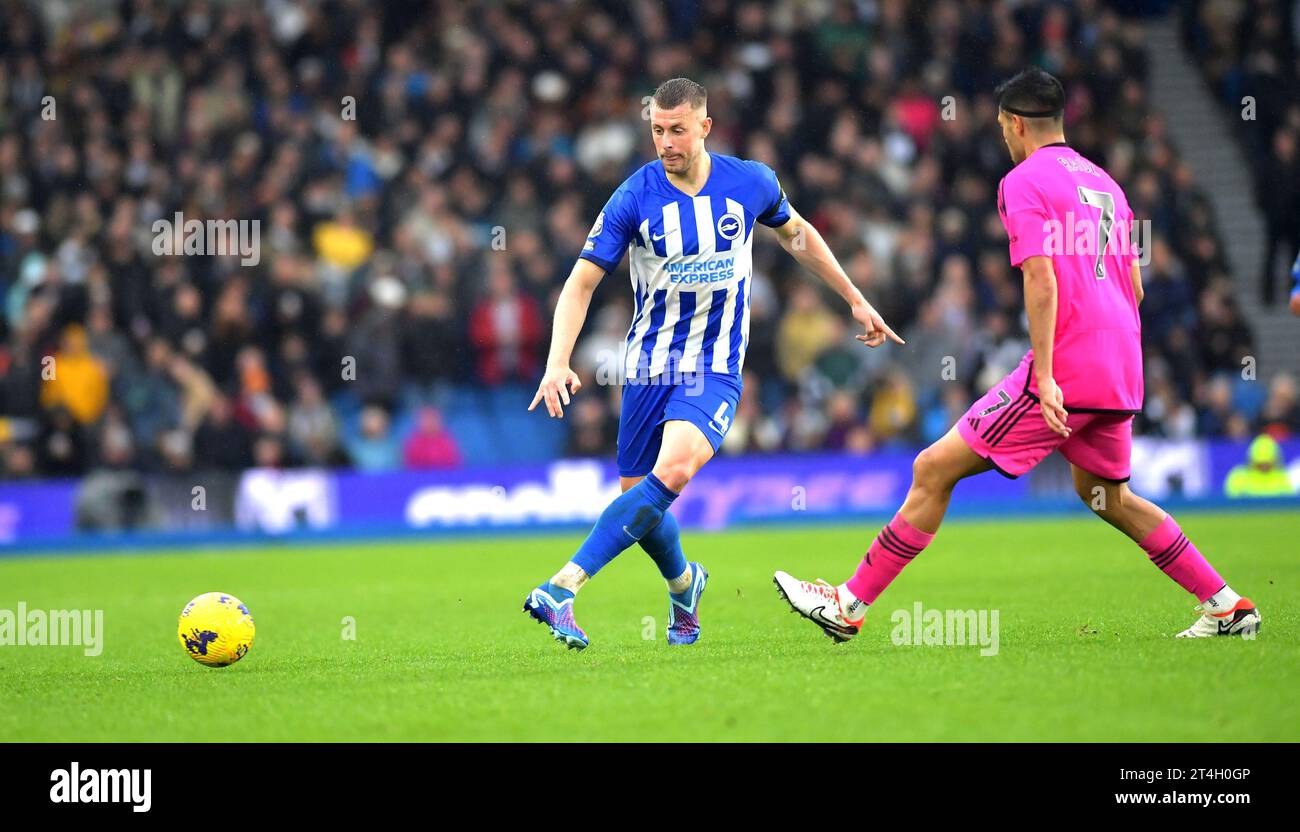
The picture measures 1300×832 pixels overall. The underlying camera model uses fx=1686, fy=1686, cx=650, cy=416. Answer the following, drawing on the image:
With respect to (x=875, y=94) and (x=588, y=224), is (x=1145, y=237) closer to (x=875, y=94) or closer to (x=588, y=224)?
(x=875, y=94)

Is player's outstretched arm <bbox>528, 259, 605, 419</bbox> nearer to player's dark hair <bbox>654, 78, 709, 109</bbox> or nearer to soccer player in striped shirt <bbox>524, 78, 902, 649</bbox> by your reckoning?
soccer player in striped shirt <bbox>524, 78, 902, 649</bbox>

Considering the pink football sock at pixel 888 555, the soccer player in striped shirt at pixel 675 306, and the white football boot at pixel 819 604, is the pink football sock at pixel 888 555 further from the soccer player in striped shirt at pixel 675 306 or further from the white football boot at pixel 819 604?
the soccer player in striped shirt at pixel 675 306

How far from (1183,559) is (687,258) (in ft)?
8.57

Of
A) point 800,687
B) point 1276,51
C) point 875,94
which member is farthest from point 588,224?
point 800,687

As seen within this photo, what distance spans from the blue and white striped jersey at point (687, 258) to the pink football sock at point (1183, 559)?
2039 mm

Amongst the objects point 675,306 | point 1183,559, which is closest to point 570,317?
point 675,306

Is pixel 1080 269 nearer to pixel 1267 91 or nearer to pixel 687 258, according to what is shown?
pixel 687 258

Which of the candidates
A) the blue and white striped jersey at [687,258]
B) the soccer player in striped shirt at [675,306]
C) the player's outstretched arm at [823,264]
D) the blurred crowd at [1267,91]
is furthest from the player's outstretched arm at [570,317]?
the blurred crowd at [1267,91]

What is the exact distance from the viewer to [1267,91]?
2172 centimetres

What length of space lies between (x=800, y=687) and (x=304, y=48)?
17.2 m

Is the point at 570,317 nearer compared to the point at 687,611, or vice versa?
the point at 570,317

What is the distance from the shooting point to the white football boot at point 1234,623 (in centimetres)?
746

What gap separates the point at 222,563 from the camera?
1554 centimetres

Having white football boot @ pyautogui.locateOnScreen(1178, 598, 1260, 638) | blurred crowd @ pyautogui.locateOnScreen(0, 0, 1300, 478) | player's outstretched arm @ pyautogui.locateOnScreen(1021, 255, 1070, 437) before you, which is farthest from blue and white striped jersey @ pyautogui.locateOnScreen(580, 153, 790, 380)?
blurred crowd @ pyautogui.locateOnScreen(0, 0, 1300, 478)
